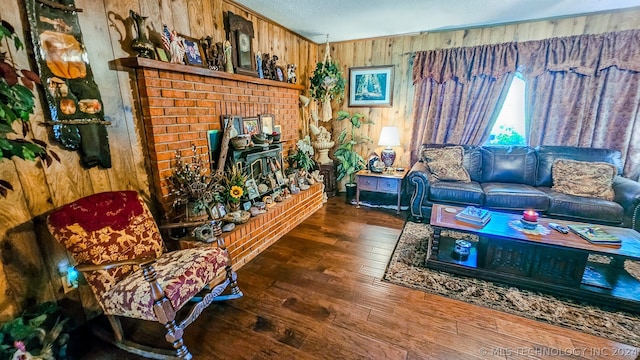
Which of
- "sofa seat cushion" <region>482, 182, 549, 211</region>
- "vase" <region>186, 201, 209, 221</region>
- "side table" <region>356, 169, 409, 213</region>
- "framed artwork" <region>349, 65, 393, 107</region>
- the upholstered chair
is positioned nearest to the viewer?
the upholstered chair

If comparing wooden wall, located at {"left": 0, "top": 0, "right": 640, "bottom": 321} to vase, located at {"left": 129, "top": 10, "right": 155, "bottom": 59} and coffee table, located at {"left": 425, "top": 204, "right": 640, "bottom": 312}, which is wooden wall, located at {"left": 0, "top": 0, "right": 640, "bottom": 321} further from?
coffee table, located at {"left": 425, "top": 204, "right": 640, "bottom": 312}

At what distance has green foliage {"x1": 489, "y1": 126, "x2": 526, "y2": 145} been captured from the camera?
3.61 meters

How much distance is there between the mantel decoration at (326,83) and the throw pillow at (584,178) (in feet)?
9.34

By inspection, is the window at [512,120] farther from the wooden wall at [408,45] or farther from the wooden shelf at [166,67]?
the wooden shelf at [166,67]

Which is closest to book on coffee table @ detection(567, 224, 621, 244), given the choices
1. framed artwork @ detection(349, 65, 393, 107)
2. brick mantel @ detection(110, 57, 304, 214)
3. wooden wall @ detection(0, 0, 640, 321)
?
wooden wall @ detection(0, 0, 640, 321)

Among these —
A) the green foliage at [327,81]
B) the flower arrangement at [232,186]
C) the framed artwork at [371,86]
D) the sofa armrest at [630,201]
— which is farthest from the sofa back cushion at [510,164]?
the flower arrangement at [232,186]

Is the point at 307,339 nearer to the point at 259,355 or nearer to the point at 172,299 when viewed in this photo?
the point at 259,355

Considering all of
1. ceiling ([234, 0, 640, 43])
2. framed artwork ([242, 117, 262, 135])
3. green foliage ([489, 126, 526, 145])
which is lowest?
green foliage ([489, 126, 526, 145])

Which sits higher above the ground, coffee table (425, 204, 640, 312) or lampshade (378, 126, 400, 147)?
lampshade (378, 126, 400, 147)

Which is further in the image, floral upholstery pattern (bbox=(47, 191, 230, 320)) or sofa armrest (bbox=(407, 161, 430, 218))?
sofa armrest (bbox=(407, 161, 430, 218))

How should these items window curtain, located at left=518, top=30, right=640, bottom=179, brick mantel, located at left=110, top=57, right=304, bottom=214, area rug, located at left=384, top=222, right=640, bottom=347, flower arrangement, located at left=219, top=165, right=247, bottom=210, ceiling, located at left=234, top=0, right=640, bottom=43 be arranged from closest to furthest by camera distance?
area rug, located at left=384, top=222, right=640, bottom=347
brick mantel, located at left=110, top=57, right=304, bottom=214
flower arrangement, located at left=219, top=165, right=247, bottom=210
ceiling, located at left=234, top=0, right=640, bottom=43
window curtain, located at left=518, top=30, right=640, bottom=179

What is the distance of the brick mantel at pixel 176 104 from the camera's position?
1944 mm

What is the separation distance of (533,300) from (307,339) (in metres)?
1.66

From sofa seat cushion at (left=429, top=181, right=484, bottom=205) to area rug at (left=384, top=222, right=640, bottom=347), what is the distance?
3.05 ft
